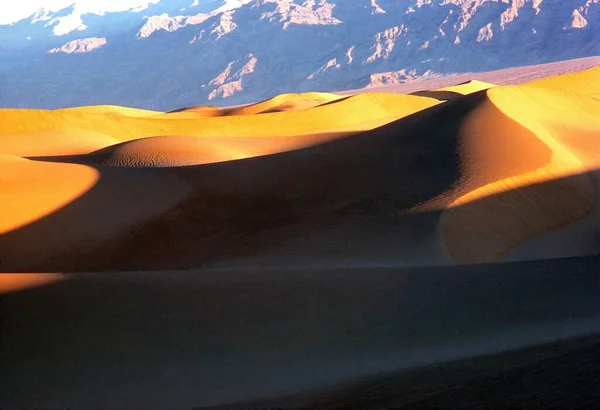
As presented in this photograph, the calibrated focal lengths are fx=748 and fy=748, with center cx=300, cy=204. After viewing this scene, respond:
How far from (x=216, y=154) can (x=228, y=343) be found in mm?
10587

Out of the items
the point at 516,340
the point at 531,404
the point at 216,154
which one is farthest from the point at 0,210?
the point at 531,404

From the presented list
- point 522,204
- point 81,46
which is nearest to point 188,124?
point 522,204

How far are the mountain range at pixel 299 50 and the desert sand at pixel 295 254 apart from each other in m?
94.6

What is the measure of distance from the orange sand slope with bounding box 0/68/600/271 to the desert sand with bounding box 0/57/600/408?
0.04 m

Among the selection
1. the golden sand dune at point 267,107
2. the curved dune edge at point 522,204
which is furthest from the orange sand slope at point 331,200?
the golden sand dune at point 267,107

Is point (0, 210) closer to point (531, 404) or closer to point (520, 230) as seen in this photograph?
point (520, 230)

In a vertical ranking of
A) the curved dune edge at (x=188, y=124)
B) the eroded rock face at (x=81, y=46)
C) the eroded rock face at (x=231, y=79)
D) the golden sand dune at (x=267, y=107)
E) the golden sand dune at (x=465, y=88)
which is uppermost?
the curved dune edge at (x=188, y=124)

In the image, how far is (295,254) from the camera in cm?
886

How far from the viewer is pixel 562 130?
1598 cm

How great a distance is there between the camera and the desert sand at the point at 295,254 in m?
4.92

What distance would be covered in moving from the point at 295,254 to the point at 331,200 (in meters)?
2.21

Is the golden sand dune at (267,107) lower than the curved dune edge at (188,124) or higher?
lower

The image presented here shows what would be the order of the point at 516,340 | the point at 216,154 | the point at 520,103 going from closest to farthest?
the point at 516,340 → the point at 216,154 → the point at 520,103

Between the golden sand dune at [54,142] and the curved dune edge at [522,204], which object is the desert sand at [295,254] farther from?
the golden sand dune at [54,142]
